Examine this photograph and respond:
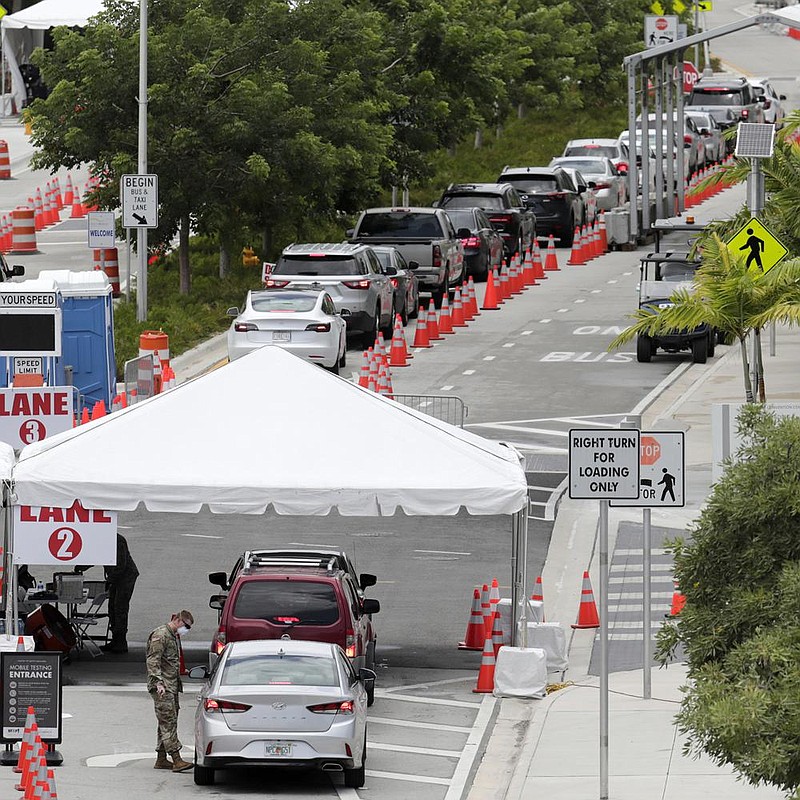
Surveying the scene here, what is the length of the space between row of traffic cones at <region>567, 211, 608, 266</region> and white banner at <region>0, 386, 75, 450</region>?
28.8 metres

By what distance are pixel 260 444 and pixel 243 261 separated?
26342 mm

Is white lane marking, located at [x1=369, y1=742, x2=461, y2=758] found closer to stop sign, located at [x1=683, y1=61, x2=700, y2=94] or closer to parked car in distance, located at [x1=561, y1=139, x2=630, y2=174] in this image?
parked car in distance, located at [x1=561, y1=139, x2=630, y2=174]

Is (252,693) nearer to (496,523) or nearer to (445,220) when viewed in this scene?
(496,523)

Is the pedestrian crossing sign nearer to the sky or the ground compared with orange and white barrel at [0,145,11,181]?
nearer to the ground

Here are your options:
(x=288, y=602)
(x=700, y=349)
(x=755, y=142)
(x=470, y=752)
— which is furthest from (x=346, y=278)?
(x=470, y=752)

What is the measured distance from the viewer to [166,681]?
1493cm

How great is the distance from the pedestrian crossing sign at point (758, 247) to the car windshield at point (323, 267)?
507 inches

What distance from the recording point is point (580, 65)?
2687 inches

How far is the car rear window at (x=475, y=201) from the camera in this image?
150 feet

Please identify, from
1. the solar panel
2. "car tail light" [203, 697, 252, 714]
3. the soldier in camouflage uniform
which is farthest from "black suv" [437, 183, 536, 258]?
"car tail light" [203, 697, 252, 714]

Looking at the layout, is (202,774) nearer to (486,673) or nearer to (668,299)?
(486,673)

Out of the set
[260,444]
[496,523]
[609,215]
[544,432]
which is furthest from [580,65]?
[260,444]

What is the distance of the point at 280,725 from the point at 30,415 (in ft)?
23.4

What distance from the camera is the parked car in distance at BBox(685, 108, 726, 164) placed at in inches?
2379
